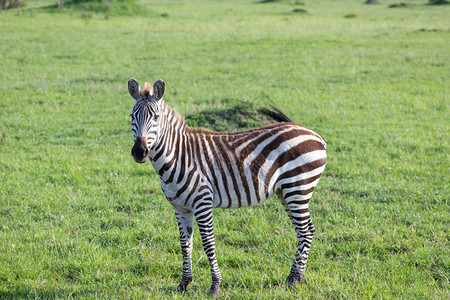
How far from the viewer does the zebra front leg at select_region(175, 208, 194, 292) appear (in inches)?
207

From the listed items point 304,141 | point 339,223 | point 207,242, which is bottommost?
point 339,223

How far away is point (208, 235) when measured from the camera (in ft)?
16.5

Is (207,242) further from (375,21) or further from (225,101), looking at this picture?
(375,21)

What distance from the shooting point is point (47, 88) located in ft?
50.1

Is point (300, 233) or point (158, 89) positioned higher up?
point (158, 89)

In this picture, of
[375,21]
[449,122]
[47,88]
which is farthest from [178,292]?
[375,21]

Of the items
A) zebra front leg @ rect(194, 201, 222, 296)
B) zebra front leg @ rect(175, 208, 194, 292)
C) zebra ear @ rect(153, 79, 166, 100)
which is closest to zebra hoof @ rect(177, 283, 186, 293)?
zebra front leg @ rect(175, 208, 194, 292)

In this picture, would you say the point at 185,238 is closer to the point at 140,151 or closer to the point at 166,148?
the point at 166,148

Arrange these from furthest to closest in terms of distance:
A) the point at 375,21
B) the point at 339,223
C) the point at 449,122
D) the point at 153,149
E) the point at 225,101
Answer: the point at 375,21
the point at 225,101
the point at 449,122
the point at 339,223
the point at 153,149

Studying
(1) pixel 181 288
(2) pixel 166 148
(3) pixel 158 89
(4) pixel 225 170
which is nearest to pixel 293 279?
(1) pixel 181 288

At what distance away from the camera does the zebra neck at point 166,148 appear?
488 cm

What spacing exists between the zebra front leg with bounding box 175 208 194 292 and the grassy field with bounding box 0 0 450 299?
0.14 m

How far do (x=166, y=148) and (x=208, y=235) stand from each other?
3.35ft

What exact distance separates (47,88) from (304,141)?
12.1 meters
